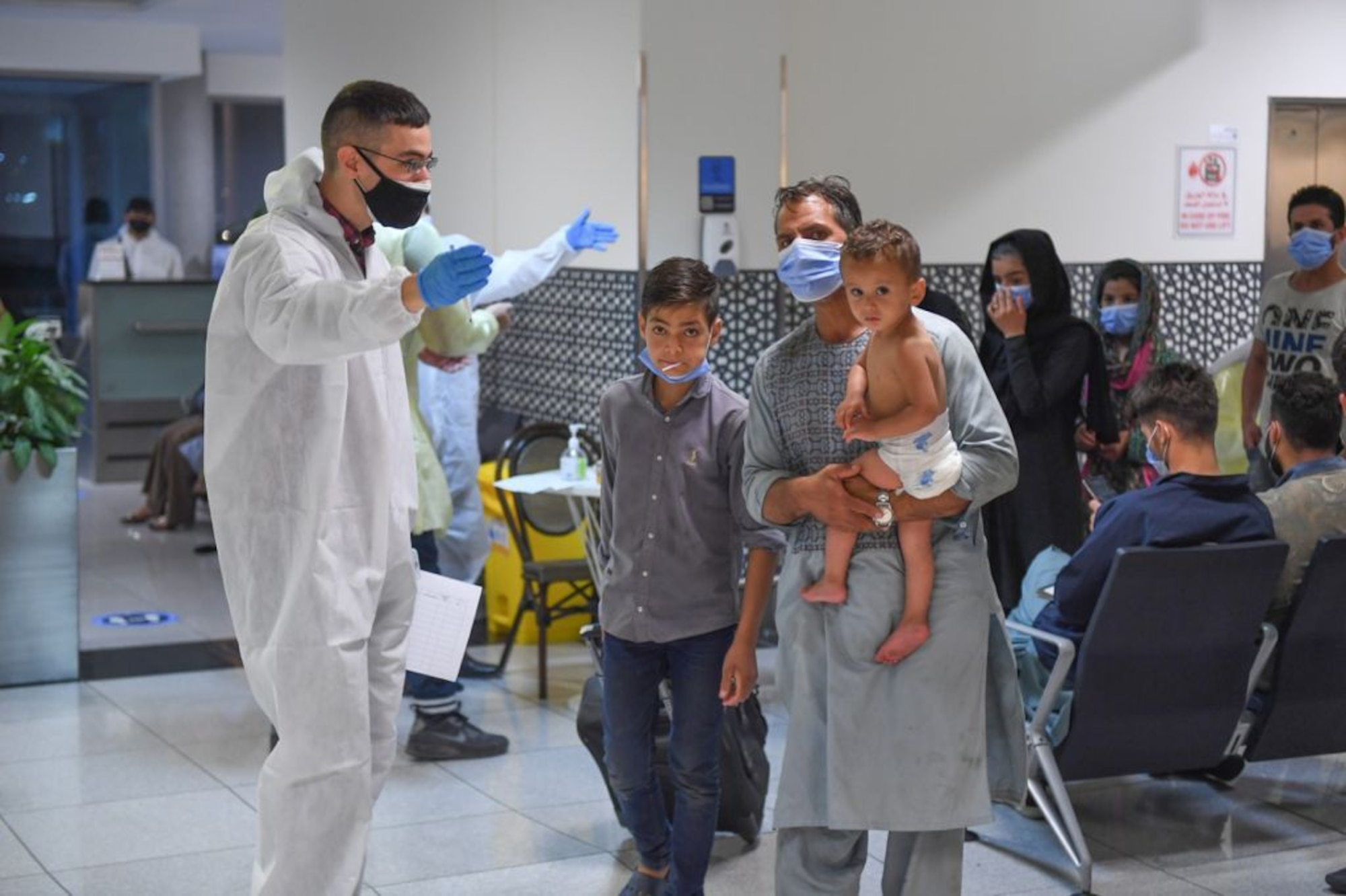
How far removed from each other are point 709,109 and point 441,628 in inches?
146

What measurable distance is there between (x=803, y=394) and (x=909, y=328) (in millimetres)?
304

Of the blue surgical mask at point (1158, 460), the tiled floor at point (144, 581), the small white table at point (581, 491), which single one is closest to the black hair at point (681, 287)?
the blue surgical mask at point (1158, 460)

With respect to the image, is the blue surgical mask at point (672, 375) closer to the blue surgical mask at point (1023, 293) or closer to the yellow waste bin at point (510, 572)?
the blue surgical mask at point (1023, 293)

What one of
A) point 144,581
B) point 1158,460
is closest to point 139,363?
point 144,581

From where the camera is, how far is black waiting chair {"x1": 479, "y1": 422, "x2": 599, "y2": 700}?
615cm

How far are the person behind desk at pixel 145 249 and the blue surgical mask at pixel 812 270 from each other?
1129 cm

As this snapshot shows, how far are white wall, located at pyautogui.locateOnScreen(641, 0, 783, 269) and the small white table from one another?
3.69ft

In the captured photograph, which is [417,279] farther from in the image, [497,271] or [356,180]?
[497,271]

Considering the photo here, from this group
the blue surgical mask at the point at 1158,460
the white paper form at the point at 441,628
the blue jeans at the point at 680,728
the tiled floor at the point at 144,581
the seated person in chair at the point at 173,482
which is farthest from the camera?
the seated person in chair at the point at 173,482

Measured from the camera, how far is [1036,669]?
4.48 meters

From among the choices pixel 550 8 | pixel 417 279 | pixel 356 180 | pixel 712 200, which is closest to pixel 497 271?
Answer: pixel 712 200

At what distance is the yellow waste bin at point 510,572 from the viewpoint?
6902 millimetres

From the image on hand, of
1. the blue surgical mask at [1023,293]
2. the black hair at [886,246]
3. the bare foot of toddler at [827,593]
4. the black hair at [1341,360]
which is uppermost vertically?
the black hair at [886,246]

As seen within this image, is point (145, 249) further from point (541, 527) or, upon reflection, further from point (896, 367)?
point (896, 367)
